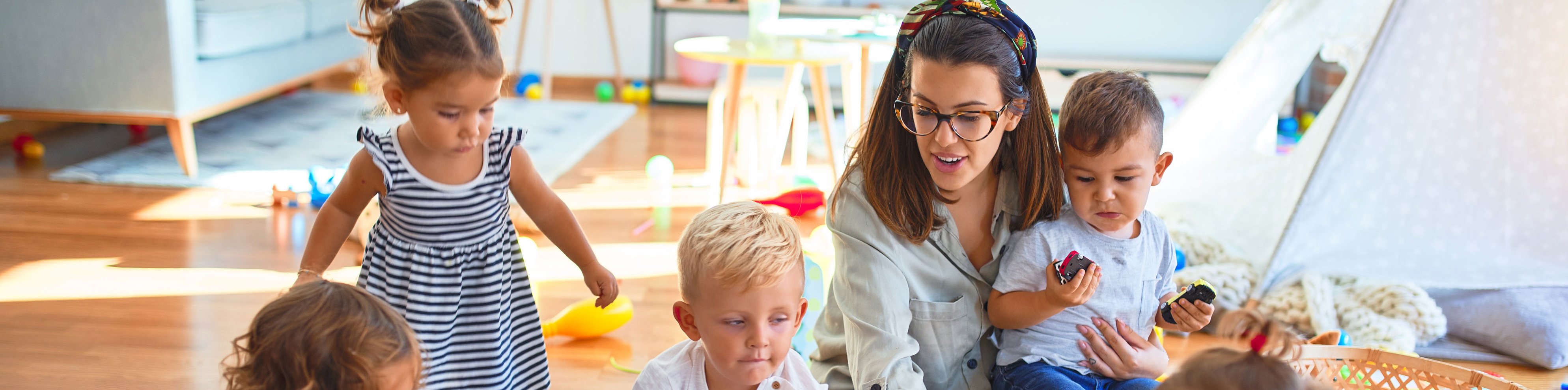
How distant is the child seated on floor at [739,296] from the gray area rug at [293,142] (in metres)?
1.58

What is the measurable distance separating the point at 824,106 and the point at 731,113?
0.29 metres

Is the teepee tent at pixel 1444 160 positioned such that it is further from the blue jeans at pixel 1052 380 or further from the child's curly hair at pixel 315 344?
the child's curly hair at pixel 315 344

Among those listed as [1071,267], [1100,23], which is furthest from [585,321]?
[1100,23]

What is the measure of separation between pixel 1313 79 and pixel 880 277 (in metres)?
3.89

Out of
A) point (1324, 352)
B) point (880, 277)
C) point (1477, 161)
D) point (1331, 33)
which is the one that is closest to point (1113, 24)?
point (1331, 33)

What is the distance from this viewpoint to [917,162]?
3.93ft

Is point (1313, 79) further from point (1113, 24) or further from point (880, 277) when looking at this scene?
point (880, 277)

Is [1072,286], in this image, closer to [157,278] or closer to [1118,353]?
[1118,353]

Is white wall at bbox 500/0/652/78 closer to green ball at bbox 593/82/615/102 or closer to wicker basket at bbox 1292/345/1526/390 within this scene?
green ball at bbox 593/82/615/102

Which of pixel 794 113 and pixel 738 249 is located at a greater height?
pixel 738 249

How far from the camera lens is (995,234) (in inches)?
49.3

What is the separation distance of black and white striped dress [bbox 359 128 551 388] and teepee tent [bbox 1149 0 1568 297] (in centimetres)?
144

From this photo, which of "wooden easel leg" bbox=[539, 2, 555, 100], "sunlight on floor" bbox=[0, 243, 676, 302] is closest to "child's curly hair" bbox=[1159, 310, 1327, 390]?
"sunlight on floor" bbox=[0, 243, 676, 302]

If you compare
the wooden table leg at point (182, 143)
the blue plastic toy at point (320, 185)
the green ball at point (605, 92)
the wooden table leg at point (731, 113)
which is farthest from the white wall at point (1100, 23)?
the wooden table leg at point (731, 113)
